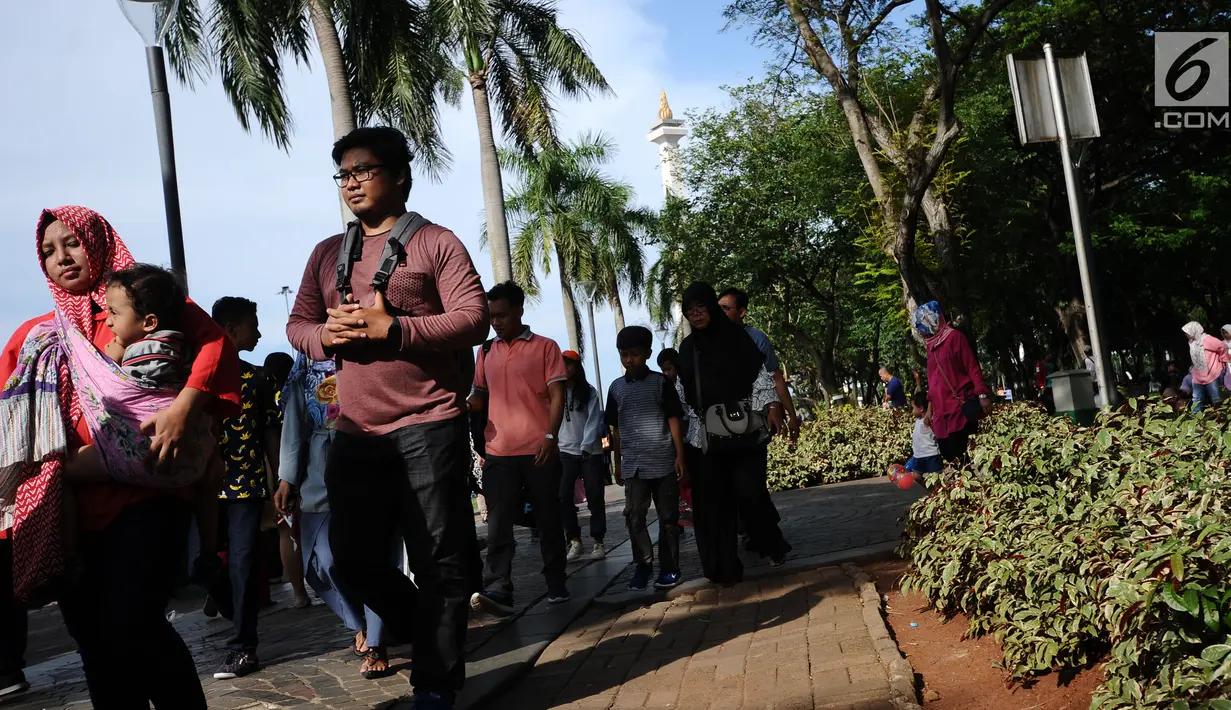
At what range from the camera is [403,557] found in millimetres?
6738

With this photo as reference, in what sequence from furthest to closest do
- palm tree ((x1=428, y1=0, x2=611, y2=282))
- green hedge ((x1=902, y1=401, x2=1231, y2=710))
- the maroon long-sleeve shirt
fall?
palm tree ((x1=428, y1=0, x2=611, y2=282)) < the maroon long-sleeve shirt < green hedge ((x1=902, y1=401, x2=1231, y2=710))

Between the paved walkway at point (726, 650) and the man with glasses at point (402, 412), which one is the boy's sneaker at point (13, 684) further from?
the man with glasses at point (402, 412)

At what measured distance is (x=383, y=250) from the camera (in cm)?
469

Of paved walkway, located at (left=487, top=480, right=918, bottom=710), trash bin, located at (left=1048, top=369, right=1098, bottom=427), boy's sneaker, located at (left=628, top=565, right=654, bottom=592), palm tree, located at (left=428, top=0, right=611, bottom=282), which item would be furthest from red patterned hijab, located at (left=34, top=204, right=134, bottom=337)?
palm tree, located at (left=428, top=0, right=611, bottom=282)

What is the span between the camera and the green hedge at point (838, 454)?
18266 mm

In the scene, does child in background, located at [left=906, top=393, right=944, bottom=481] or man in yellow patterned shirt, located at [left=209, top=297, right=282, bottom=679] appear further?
child in background, located at [left=906, top=393, right=944, bottom=481]

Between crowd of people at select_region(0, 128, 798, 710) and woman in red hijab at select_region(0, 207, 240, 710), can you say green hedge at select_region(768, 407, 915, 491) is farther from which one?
woman in red hijab at select_region(0, 207, 240, 710)

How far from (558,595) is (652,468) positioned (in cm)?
102

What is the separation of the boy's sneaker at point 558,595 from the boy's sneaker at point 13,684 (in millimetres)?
2944

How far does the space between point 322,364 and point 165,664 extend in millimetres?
2711

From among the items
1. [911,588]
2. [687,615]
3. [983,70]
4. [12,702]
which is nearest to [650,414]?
[687,615]

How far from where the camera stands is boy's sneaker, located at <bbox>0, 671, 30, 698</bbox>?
21.4 feet

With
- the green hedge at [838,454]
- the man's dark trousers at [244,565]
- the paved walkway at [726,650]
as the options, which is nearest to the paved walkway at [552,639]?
the paved walkway at [726,650]

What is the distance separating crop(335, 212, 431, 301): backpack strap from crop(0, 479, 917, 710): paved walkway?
1603 millimetres
